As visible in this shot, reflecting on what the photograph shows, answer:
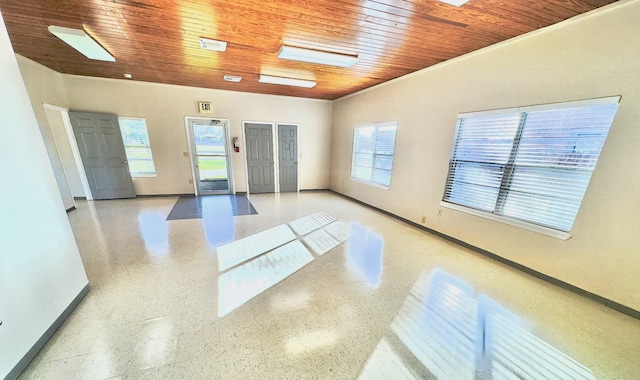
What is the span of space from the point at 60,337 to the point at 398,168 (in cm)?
469

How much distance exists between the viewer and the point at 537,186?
7.89 ft

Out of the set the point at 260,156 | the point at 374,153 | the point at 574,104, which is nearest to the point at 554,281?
the point at 574,104

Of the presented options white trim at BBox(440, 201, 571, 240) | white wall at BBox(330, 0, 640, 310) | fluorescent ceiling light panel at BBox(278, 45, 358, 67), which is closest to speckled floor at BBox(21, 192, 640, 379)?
white wall at BBox(330, 0, 640, 310)

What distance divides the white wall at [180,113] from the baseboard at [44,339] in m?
4.06

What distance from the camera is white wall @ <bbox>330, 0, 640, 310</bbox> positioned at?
→ 6.04 ft

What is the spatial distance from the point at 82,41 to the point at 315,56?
2970 millimetres

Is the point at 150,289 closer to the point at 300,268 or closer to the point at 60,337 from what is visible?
the point at 60,337

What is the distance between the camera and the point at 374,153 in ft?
15.9

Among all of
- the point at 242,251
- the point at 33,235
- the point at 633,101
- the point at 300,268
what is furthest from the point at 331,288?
the point at 633,101

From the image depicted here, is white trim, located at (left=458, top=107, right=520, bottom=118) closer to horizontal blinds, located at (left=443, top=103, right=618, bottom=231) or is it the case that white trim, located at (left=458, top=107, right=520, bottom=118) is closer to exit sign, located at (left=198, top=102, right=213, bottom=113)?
horizontal blinds, located at (left=443, top=103, right=618, bottom=231)

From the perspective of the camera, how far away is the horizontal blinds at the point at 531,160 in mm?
2064

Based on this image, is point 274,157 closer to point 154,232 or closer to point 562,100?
point 154,232

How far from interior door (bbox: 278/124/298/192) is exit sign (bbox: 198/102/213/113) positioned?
1.81 m

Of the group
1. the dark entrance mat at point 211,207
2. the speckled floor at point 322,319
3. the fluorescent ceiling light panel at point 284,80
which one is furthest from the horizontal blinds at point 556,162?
the dark entrance mat at point 211,207
